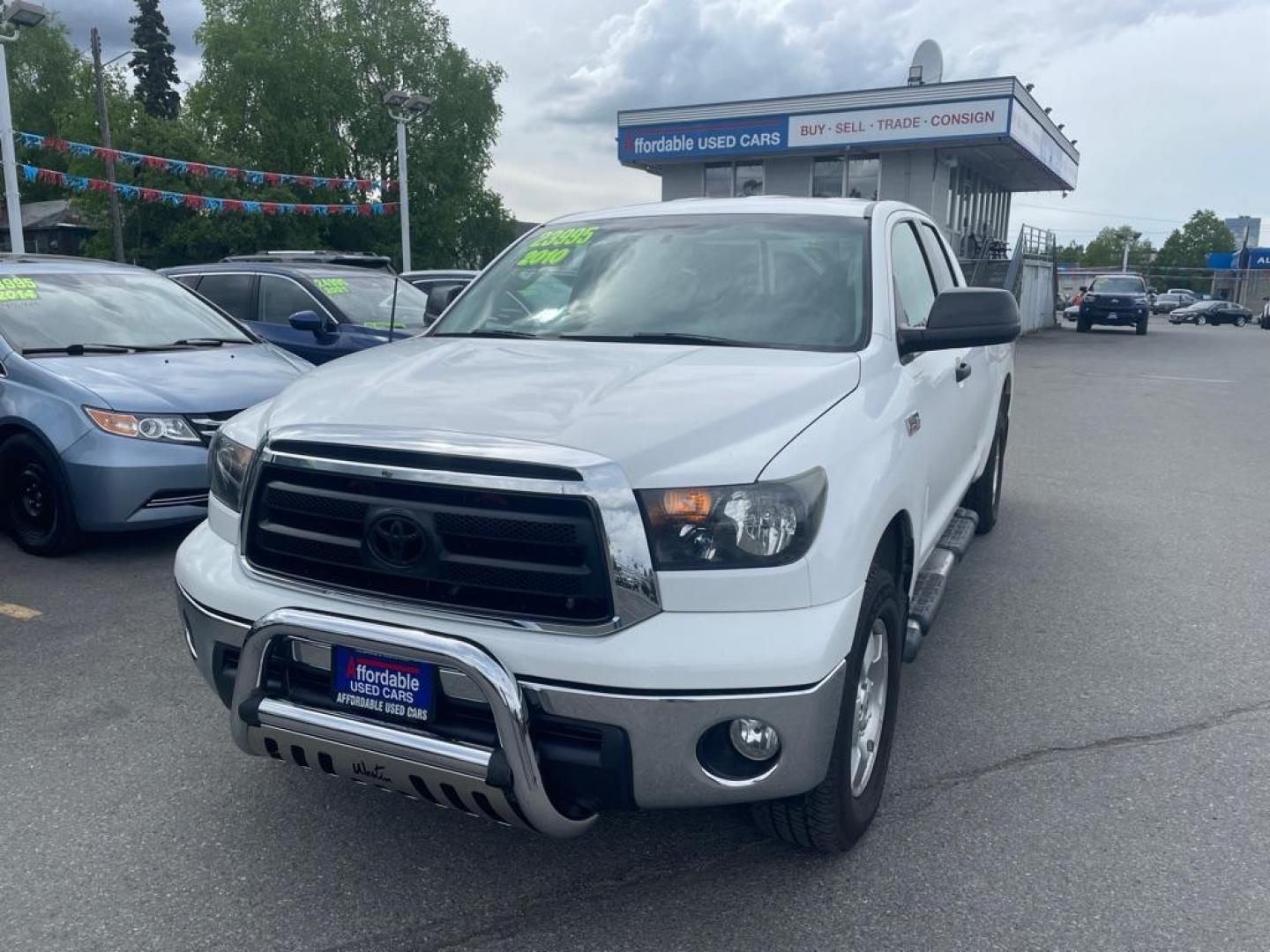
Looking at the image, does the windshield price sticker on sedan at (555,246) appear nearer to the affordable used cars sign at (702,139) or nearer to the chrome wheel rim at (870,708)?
the chrome wheel rim at (870,708)

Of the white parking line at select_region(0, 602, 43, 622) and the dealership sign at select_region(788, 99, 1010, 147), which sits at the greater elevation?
the dealership sign at select_region(788, 99, 1010, 147)

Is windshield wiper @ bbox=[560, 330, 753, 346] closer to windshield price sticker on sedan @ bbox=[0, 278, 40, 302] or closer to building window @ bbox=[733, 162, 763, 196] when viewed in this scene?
windshield price sticker on sedan @ bbox=[0, 278, 40, 302]

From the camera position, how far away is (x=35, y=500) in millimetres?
5926

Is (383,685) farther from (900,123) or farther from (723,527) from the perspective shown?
(900,123)

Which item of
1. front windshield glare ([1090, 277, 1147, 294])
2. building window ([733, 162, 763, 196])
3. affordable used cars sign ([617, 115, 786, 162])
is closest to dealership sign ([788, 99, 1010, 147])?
affordable used cars sign ([617, 115, 786, 162])

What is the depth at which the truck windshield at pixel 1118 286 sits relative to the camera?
32938 mm

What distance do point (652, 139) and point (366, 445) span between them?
30.3m

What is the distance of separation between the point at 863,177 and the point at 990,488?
83.5ft

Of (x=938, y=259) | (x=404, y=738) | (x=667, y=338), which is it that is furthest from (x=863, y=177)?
(x=404, y=738)

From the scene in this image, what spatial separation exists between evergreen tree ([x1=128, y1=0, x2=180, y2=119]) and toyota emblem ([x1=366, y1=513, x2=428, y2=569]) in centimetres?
7414

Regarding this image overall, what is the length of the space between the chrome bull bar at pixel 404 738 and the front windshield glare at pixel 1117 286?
34.5m

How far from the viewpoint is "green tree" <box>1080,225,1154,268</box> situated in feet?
380

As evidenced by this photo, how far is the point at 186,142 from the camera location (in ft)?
120

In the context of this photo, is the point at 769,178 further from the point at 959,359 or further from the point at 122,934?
the point at 122,934
